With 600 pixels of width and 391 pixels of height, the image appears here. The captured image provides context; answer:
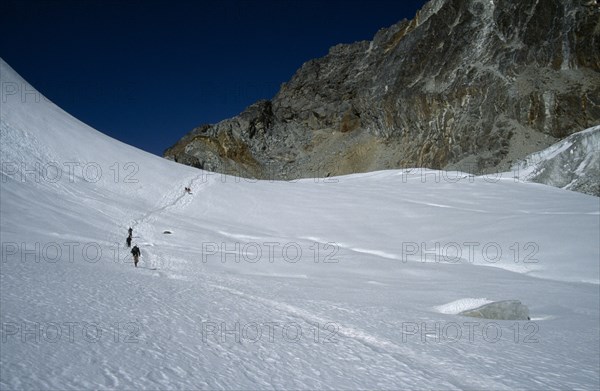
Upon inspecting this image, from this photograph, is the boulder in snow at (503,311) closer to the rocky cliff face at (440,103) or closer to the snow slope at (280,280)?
the snow slope at (280,280)

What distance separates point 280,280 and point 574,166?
35342 mm

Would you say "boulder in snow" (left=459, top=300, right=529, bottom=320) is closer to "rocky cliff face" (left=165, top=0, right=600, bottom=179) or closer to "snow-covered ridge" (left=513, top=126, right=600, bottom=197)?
"snow-covered ridge" (left=513, top=126, right=600, bottom=197)

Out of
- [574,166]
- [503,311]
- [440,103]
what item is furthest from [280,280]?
[440,103]

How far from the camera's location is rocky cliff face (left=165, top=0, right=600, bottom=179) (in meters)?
59.4

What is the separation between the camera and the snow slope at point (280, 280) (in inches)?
170

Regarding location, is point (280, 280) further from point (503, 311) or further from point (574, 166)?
point (574, 166)

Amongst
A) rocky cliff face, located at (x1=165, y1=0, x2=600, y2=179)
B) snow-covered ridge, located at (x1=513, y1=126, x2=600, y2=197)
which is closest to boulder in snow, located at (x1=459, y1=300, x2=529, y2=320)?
snow-covered ridge, located at (x1=513, y1=126, x2=600, y2=197)

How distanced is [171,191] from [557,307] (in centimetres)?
2717

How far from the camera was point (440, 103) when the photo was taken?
73.3 meters

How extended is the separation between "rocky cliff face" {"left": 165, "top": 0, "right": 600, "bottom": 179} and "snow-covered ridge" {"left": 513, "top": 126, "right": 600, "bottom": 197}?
70.6ft

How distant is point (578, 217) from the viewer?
18.7m

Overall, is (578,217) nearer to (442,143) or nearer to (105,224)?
→ (105,224)

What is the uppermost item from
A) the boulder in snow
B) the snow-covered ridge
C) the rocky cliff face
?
the rocky cliff face

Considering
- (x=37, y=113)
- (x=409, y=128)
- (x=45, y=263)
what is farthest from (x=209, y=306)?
(x=409, y=128)
